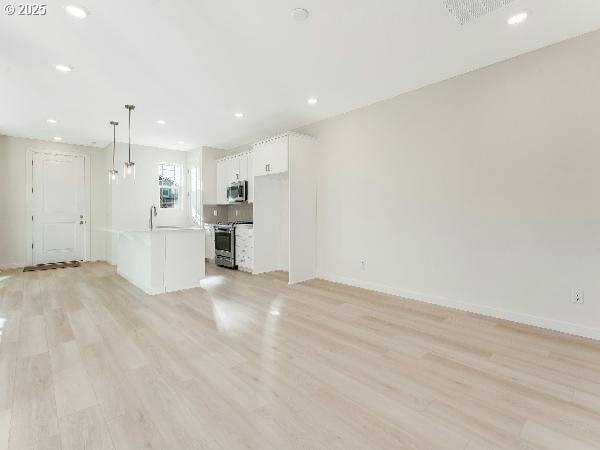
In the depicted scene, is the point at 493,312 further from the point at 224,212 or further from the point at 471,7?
the point at 224,212

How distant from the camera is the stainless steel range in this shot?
243 inches

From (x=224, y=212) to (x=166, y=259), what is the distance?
10.7ft

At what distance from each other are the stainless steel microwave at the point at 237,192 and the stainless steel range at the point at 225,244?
1.73 ft

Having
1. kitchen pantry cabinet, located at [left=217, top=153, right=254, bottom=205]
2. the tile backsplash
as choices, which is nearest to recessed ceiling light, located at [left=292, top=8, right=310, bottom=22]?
kitchen pantry cabinet, located at [left=217, top=153, right=254, bottom=205]

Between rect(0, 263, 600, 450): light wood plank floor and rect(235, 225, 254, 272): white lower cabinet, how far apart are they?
7.31 feet

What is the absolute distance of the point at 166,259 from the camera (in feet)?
14.4

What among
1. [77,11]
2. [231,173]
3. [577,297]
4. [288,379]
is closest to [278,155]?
[231,173]

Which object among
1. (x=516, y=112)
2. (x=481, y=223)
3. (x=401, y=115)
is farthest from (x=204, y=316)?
(x=516, y=112)

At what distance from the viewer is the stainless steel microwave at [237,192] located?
622 cm

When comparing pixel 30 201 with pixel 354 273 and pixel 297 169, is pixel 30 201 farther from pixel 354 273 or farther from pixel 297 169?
pixel 354 273

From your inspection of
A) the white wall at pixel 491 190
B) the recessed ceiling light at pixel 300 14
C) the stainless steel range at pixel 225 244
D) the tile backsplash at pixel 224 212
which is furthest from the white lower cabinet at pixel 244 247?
the recessed ceiling light at pixel 300 14

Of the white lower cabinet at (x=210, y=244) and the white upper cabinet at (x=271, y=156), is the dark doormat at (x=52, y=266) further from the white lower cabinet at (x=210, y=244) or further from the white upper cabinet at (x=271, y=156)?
the white upper cabinet at (x=271, y=156)

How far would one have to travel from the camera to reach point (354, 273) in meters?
4.75

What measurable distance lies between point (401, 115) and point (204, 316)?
11.9 feet
